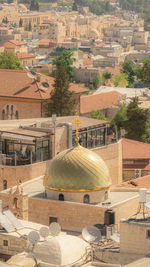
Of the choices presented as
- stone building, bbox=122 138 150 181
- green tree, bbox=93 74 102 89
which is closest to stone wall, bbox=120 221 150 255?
stone building, bbox=122 138 150 181

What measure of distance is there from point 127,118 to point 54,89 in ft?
25.8

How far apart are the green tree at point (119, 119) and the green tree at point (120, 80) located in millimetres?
39238

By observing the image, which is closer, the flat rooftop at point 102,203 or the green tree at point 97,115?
the flat rooftop at point 102,203

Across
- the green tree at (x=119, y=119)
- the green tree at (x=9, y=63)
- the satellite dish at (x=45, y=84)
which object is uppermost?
the satellite dish at (x=45, y=84)

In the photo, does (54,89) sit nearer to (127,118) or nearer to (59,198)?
(127,118)

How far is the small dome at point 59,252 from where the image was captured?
88.9 ft

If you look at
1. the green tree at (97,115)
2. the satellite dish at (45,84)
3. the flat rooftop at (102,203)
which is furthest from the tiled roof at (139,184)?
the green tree at (97,115)

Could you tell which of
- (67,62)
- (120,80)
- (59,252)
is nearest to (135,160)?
(59,252)

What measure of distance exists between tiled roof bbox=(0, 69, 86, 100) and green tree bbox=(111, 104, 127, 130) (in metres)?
4.51

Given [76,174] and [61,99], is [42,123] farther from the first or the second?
[61,99]

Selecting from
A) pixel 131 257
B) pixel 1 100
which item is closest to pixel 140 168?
pixel 1 100

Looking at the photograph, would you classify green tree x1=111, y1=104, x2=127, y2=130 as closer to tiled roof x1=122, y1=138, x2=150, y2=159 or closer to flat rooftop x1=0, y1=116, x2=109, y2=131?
tiled roof x1=122, y1=138, x2=150, y2=159

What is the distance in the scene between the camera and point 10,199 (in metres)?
36.9

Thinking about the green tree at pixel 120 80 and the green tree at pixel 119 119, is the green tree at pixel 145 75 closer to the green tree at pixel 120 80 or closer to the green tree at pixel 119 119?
the green tree at pixel 120 80
